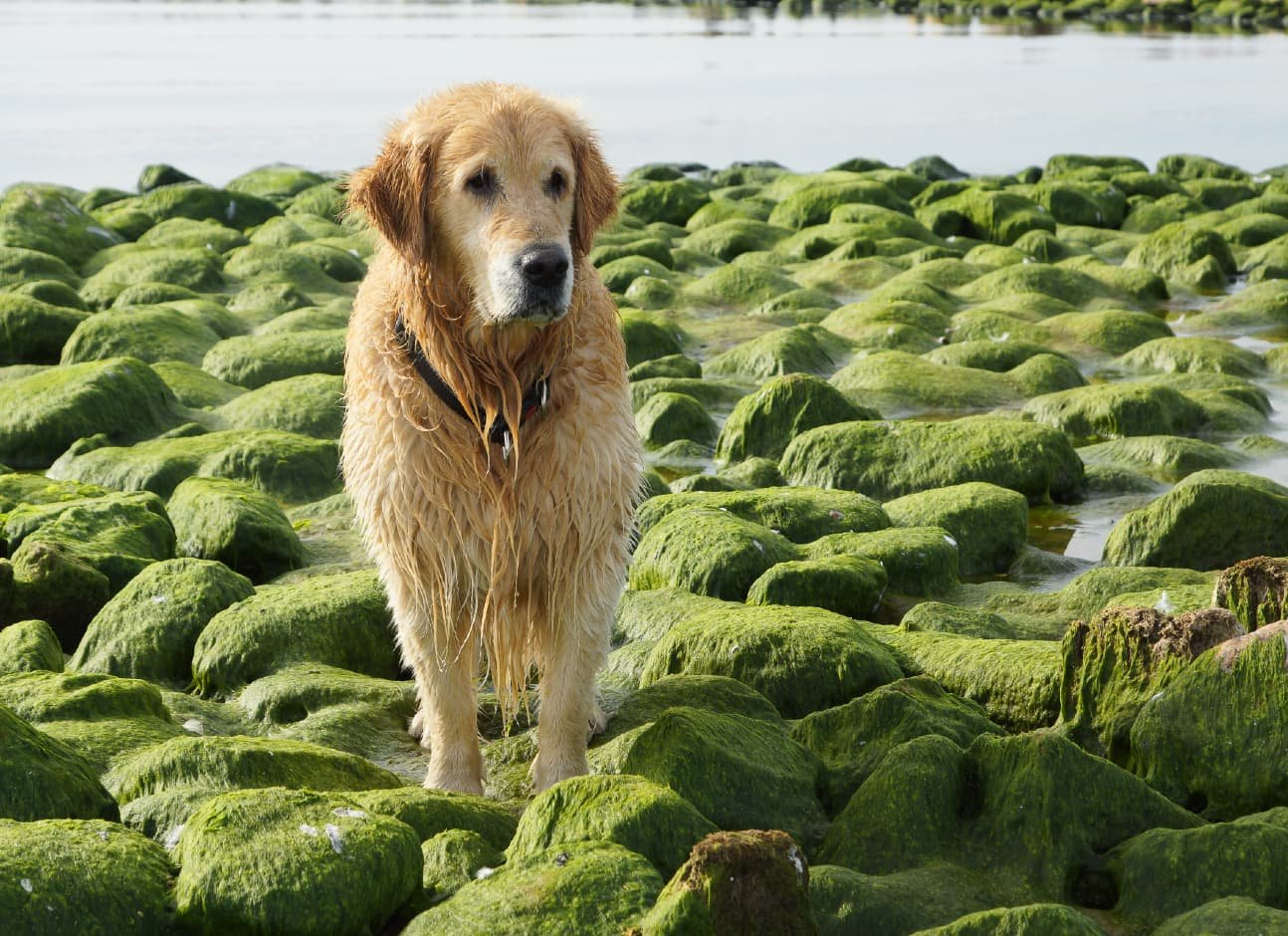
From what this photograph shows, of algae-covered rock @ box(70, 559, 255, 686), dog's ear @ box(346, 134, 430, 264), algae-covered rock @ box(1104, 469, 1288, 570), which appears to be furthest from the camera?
algae-covered rock @ box(1104, 469, 1288, 570)

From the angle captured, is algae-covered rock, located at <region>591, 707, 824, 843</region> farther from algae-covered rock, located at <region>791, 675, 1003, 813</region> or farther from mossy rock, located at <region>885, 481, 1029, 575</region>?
mossy rock, located at <region>885, 481, 1029, 575</region>

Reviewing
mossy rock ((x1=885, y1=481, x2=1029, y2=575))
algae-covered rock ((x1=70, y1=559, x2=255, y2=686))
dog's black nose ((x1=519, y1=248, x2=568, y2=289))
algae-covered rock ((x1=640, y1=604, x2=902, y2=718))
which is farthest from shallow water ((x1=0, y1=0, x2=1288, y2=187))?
dog's black nose ((x1=519, y1=248, x2=568, y2=289))

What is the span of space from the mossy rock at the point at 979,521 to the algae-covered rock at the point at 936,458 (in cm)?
81

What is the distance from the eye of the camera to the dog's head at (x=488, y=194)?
208 inches

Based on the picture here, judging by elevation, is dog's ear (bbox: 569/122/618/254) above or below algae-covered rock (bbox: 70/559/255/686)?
above

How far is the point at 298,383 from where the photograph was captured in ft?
39.6

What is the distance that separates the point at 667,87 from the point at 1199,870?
4368 cm

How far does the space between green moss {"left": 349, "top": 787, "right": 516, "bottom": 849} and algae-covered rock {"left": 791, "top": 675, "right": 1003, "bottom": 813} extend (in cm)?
128

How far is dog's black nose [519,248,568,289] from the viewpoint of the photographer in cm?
521

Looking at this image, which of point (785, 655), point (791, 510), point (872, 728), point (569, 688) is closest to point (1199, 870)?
point (872, 728)

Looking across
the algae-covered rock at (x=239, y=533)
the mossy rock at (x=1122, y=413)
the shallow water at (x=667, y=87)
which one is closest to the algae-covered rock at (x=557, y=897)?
the algae-covered rock at (x=239, y=533)

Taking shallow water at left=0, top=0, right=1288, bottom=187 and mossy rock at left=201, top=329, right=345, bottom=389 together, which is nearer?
mossy rock at left=201, top=329, right=345, bottom=389

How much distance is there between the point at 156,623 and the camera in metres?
7.41

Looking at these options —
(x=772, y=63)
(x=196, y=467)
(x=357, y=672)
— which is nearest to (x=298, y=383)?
(x=196, y=467)
